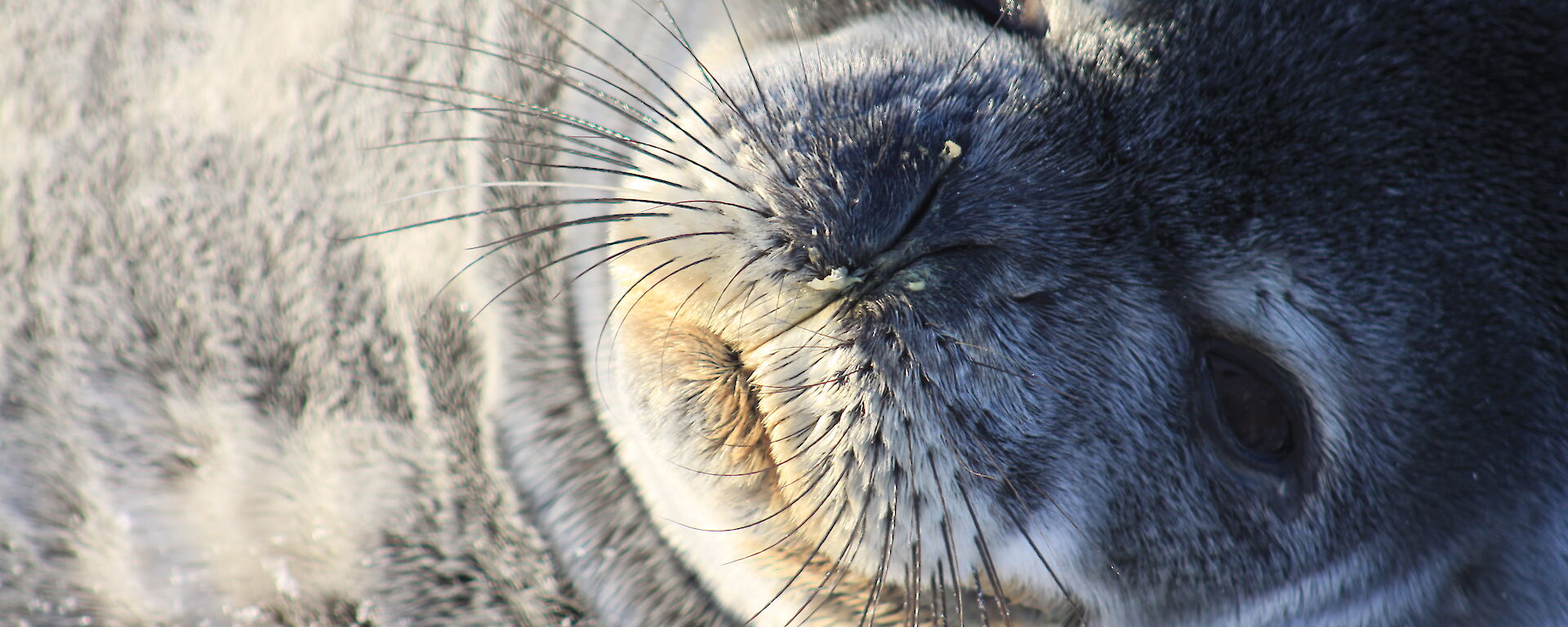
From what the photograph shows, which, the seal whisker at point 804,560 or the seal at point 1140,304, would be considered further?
the seal whisker at point 804,560

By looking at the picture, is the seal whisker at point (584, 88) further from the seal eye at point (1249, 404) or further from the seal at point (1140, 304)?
the seal eye at point (1249, 404)

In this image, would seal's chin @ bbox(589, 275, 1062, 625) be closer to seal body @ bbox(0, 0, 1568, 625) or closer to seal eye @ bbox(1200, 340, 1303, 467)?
seal body @ bbox(0, 0, 1568, 625)

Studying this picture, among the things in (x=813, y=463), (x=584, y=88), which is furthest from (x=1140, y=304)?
(x=584, y=88)

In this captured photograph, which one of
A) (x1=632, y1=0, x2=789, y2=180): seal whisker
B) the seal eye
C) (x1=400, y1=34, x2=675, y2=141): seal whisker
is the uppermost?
(x1=400, y1=34, x2=675, y2=141): seal whisker

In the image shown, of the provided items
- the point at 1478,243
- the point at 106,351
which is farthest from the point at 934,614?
the point at 106,351

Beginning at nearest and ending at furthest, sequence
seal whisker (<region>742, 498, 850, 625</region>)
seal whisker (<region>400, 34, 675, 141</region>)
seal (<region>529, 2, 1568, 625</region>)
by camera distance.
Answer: seal (<region>529, 2, 1568, 625</region>), seal whisker (<region>742, 498, 850, 625</region>), seal whisker (<region>400, 34, 675, 141</region>)

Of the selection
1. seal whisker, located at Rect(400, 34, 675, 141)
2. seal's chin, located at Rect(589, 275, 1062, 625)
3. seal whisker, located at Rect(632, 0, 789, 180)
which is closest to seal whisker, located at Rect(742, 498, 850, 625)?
seal's chin, located at Rect(589, 275, 1062, 625)

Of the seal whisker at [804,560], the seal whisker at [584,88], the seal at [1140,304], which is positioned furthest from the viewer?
the seal whisker at [584,88]

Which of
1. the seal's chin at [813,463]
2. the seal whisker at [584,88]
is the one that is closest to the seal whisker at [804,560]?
the seal's chin at [813,463]

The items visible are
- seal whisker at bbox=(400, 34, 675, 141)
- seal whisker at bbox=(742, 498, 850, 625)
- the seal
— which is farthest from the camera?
seal whisker at bbox=(400, 34, 675, 141)

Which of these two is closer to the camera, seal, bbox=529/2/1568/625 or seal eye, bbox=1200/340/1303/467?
seal, bbox=529/2/1568/625
